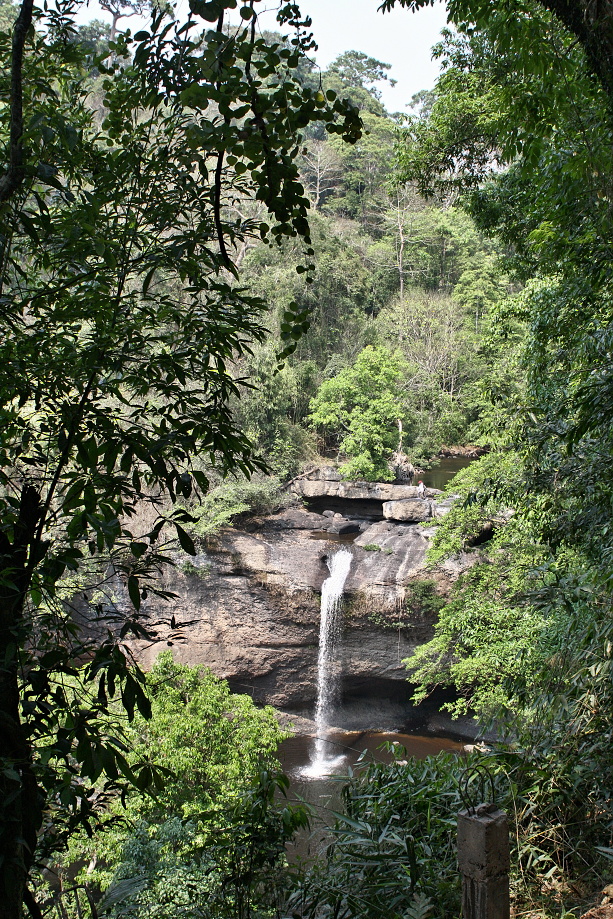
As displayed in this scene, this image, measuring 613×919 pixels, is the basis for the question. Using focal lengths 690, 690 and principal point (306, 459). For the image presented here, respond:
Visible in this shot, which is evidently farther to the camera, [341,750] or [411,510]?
[411,510]

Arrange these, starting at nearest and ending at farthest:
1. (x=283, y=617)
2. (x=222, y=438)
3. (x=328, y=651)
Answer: (x=222, y=438) < (x=283, y=617) < (x=328, y=651)

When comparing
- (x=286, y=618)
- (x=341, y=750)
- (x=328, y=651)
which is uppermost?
(x=286, y=618)

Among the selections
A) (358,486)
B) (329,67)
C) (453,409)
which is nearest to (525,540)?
(358,486)

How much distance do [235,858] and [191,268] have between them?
84.5 inches

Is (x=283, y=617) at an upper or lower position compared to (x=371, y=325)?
lower

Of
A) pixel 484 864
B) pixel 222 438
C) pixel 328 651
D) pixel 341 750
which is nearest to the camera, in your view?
pixel 222 438

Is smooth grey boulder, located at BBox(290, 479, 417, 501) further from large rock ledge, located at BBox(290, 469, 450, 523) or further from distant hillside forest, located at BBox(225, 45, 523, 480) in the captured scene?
distant hillside forest, located at BBox(225, 45, 523, 480)

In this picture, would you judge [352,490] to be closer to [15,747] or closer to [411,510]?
[411,510]

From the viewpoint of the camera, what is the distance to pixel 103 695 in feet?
4.34

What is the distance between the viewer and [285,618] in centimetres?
1401

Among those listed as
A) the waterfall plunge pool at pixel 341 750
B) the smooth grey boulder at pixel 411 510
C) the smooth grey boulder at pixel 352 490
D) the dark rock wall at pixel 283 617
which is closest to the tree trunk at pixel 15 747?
the waterfall plunge pool at pixel 341 750

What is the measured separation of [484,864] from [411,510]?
14.2 m

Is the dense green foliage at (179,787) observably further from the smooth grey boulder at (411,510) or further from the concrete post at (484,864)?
the smooth grey boulder at (411,510)

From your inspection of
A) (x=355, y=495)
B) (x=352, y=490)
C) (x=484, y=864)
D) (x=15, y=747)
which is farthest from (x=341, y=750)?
(x=15, y=747)
